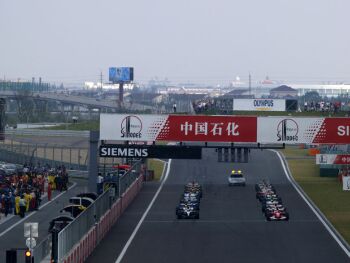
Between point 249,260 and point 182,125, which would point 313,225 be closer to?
point 182,125

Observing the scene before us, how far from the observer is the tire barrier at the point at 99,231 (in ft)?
82.8

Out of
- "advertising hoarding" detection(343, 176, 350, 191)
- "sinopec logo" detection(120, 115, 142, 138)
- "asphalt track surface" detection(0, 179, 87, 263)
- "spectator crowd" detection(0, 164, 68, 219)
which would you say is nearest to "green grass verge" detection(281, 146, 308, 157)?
"spectator crowd" detection(0, 164, 68, 219)

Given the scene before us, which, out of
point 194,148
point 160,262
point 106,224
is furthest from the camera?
point 194,148

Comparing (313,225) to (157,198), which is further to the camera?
(157,198)

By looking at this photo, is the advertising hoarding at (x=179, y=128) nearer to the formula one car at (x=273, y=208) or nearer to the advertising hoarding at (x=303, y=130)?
the advertising hoarding at (x=303, y=130)

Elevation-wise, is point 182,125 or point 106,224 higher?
point 182,125

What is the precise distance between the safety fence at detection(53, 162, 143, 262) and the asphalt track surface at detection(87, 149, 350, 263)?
0.55m

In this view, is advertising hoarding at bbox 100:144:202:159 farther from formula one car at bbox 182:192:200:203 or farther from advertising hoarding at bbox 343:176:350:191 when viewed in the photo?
advertising hoarding at bbox 343:176:350:191

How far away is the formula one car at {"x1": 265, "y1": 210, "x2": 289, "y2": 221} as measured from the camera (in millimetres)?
37469

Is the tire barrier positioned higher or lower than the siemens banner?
lower

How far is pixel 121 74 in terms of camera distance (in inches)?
5832

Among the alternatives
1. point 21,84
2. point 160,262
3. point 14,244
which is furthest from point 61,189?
point 21,84

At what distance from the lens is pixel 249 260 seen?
1072 inches

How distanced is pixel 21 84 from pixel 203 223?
384 feet
